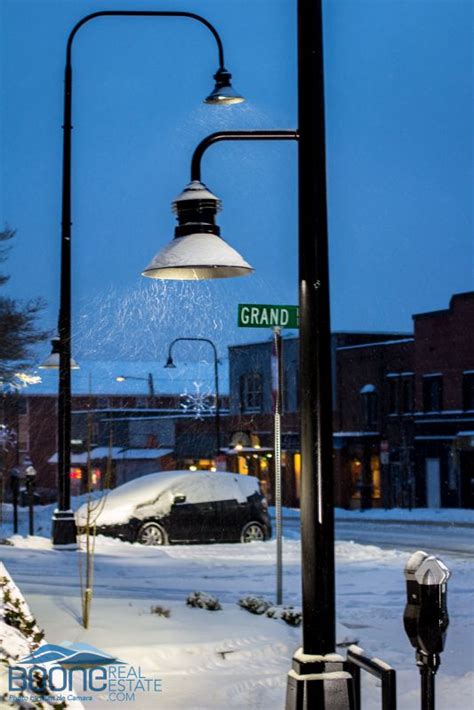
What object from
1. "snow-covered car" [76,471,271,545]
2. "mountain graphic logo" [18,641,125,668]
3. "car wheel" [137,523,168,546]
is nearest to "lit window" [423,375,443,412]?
"snow-covered car" [76,471,271,545]

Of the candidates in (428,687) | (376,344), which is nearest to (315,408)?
(428,687)

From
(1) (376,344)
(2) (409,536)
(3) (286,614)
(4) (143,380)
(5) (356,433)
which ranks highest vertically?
(4) (143,380)

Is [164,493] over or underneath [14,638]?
over

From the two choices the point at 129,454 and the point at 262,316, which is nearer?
the point at 262,316

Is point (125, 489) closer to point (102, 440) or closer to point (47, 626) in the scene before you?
point (47, 626)

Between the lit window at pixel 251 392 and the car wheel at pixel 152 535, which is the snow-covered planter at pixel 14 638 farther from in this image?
the lit window at pixel 251 392

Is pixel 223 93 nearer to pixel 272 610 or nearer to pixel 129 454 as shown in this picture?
pixel 272 610

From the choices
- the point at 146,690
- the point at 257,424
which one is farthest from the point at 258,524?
the point at 257,424

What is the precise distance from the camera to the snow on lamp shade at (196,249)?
714 centimetres

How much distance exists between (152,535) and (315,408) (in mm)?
16707

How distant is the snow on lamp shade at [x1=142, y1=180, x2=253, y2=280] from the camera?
7.14 meters

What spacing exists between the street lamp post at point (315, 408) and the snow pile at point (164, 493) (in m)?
15.9

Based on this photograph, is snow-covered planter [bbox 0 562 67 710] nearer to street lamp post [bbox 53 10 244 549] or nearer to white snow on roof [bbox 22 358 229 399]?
street lamp post [bbox 53 10 244 549]

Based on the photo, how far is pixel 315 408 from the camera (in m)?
6.41
